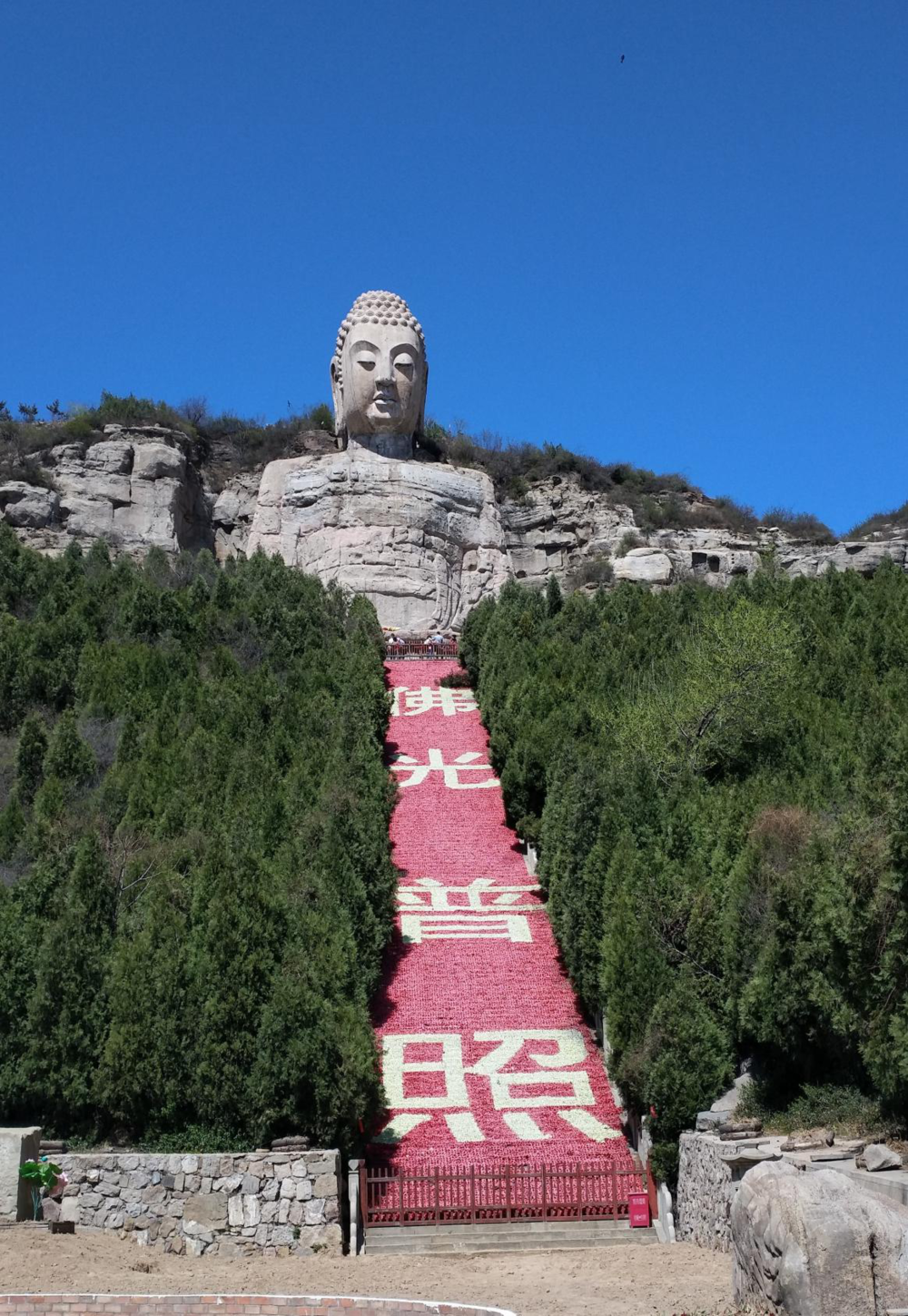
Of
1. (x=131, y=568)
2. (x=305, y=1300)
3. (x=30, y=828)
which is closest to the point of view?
(x=305, y=1300)

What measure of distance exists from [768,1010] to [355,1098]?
148 inches

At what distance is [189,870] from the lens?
1709 cm

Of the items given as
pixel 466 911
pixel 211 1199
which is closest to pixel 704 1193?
pixel 211 1199

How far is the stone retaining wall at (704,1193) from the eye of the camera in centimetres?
1182

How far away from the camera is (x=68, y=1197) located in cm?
1294

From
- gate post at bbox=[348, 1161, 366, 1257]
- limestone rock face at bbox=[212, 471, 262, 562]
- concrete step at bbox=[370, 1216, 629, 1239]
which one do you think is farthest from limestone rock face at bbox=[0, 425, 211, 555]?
concrete step at bbox=[370, 1216, 629, 1239]

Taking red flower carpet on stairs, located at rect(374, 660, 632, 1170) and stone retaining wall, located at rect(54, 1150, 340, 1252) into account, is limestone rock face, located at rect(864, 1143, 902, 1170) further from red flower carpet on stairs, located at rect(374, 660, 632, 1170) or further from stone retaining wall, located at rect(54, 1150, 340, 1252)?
stone retaining wall, located at rect(54, 1150, 340, 1252)

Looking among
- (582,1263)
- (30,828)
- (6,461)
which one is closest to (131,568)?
(6,461)

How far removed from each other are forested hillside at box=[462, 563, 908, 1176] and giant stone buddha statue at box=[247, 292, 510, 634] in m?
5.12

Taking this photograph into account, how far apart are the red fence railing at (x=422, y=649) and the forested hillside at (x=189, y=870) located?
132 inches

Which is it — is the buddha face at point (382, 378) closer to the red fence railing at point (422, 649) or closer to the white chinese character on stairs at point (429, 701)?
the red fence railing at point (422, 649)

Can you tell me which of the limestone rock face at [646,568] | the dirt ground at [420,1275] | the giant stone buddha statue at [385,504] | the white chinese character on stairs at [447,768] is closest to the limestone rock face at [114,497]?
the giant stone buddha statue at [385,504]

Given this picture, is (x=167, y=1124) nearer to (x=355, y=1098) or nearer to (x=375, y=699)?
(x=355, y=1098)

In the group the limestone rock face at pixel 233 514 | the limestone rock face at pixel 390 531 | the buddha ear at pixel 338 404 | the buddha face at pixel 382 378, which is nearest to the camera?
the limestone rock face at pixel 390 531
